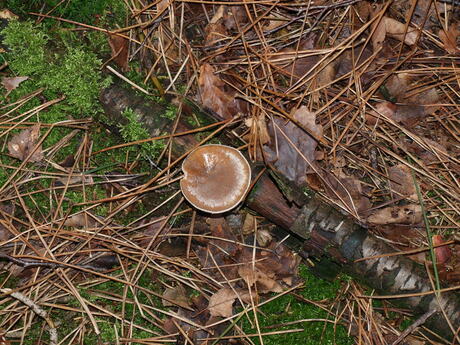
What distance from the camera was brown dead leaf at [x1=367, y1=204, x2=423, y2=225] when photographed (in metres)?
2.93

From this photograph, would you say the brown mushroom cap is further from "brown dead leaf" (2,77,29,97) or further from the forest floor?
"brown dead leaf" (2,77,29,97)

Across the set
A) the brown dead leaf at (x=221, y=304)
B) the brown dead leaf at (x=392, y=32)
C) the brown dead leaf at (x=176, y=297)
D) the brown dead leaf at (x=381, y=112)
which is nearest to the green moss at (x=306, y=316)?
the brown dead leaf at (x=221, y=304)

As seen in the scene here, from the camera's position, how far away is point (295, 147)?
2.92 meters

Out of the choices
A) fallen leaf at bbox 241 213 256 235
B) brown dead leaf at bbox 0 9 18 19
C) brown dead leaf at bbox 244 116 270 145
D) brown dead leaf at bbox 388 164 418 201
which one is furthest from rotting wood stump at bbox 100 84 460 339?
brown dead leaf at bbox 0 9 18 19

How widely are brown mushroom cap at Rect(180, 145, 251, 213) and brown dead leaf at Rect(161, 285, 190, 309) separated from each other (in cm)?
60

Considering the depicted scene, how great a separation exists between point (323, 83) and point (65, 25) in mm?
1933

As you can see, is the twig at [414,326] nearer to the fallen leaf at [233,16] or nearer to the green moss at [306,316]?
the green moss at [306,316]

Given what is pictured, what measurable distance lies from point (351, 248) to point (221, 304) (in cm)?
95

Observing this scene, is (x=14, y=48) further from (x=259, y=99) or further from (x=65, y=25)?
(x=259, y=99)

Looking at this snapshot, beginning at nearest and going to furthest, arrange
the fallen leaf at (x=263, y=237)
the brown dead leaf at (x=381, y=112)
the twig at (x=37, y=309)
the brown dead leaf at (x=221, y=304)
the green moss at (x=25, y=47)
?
1. the twig at (x=37, y=309)
2. the brown dead leaf at (x=221, y=304)
3. the green moss at (x=25, y=47)
4. the fallen leaf at (x=263, y=237)
5. the brown dead leaf at (x=381, y=112)

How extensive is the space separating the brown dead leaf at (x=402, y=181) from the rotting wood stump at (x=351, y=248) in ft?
1.37

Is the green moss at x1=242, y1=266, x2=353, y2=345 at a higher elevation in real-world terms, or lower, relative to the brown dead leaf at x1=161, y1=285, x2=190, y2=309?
lower

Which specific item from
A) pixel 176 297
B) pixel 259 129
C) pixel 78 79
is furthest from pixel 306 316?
pixel 78 79

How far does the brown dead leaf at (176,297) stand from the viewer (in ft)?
9.03
